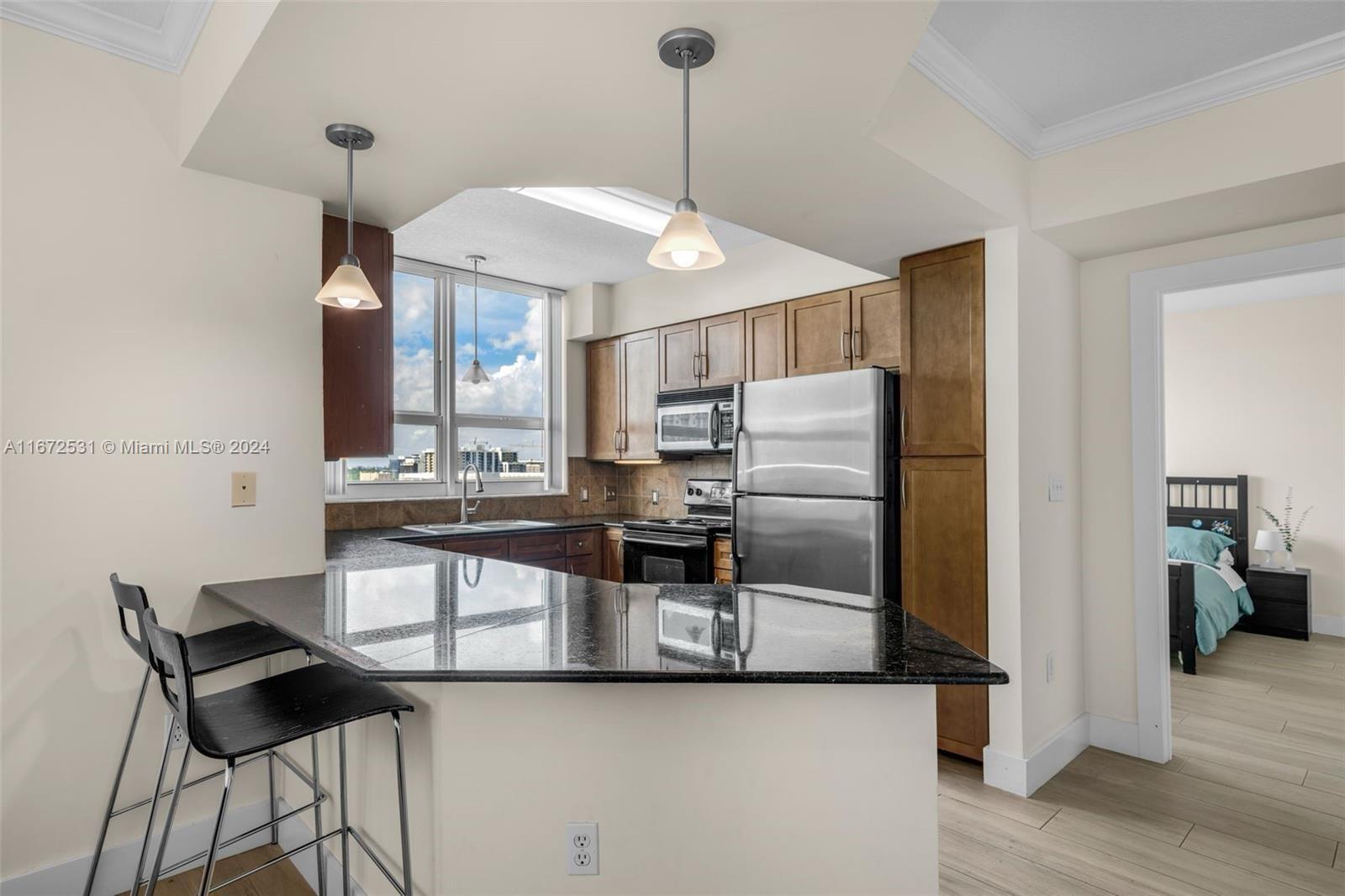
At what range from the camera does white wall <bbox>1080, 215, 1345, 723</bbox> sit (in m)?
3.06

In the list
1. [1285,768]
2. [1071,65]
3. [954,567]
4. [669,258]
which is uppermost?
[1071,65]

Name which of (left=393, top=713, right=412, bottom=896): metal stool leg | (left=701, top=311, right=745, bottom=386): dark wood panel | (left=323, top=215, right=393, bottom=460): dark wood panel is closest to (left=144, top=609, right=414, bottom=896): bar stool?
(left=393, top=713, right=412, bottom=896): metal stool leg

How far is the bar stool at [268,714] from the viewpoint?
135cm

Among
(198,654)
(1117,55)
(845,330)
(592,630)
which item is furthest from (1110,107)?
(198,654)

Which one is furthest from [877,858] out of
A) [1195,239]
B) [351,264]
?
[1195,239]

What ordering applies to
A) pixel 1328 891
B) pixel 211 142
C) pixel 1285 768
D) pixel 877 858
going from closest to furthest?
1. pixel 877 858
2. pixel 211 142
3. pixel 1328 891
4. pixel 1285 768

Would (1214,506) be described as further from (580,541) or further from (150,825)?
(150,825)

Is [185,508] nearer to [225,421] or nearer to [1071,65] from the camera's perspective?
[225,421]

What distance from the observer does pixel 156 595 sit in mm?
2014

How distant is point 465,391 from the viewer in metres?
4.68

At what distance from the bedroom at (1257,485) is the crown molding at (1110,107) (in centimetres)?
256

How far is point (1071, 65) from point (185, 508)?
309 centimetres

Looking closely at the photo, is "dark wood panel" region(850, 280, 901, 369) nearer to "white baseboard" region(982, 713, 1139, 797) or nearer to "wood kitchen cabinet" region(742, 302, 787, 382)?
"wood kitchen cabinet" region(742, 302, 787, 382)

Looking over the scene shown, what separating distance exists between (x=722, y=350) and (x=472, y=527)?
183cm
